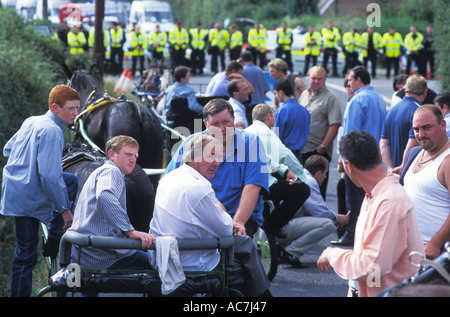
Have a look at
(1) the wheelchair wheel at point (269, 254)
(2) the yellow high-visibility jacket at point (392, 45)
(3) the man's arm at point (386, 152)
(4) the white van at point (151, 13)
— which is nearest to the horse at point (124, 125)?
(1) the wheelchair wheel at point (269, 254)

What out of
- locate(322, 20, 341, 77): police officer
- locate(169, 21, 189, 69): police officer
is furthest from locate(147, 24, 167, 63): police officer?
locate(322, 20, 341, 77): police officer

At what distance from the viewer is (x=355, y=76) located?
9.66 m

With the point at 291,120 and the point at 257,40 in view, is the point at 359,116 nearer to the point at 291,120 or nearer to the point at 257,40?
the point at 291,120

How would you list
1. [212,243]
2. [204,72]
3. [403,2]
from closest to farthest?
[212,243], [204,72], [403,2]

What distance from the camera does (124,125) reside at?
30.9 feet

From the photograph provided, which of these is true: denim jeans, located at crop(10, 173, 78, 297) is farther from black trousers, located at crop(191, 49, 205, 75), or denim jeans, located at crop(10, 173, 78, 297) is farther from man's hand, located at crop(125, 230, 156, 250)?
black trousers, located at crop(191, 49, 205, 75)

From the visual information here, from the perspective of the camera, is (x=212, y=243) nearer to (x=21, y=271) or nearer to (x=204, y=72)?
(x=21, y=271)

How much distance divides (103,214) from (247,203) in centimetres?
126

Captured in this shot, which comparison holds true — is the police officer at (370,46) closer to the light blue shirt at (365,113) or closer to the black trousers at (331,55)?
the black trousers at (331,55)

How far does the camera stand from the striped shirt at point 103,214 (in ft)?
17.5

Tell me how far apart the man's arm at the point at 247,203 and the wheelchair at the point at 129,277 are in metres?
0.83
